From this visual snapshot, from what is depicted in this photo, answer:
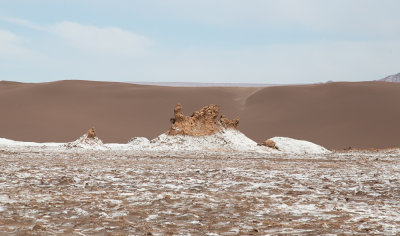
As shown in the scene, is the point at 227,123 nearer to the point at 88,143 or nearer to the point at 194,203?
the point at 88,143

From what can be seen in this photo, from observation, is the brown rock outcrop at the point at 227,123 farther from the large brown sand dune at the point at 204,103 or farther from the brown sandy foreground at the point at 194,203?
the brown sandy foreground at the point at 194,203

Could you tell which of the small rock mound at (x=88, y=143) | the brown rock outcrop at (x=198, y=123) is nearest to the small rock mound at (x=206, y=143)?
the brown rock outcrop at (x=198, y=123)

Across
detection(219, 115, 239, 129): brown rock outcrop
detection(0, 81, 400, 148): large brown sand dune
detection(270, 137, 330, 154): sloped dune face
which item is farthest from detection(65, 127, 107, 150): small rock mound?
detection(0, 81, 400, 148): large brown sand dune

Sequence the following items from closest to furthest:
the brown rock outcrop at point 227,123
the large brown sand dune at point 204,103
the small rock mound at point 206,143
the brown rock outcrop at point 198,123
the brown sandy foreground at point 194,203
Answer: the brown sandy foreground at point 194,203 → the small rock mound at point 206,143 → the brown rock outcrop at point 198,123 → the brown rock outcrop at point 227,123 → the large brown sand dune at point 204,103

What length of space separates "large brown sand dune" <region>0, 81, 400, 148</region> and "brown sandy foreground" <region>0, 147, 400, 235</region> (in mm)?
46925

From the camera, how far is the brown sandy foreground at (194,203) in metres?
7.70

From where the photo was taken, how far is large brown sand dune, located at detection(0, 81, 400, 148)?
6347 centimetres

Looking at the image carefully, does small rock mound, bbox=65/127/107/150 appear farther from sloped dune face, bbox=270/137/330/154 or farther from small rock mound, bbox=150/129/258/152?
sloped dune face, bbox=270/137/330/154

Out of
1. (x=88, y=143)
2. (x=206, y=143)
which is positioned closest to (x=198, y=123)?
(x=206, y=143)

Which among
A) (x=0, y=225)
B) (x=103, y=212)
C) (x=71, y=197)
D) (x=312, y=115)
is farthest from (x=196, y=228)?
(x=312, y=115)

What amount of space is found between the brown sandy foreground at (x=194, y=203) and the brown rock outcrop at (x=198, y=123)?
22.3 m

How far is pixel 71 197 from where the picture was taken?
10.4 meters

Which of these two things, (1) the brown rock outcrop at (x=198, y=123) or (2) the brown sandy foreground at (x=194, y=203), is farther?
(1) the brown rock outcrop at (x=198, y=123)

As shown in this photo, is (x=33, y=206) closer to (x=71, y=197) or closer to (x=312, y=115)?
(x=71, y=197)
